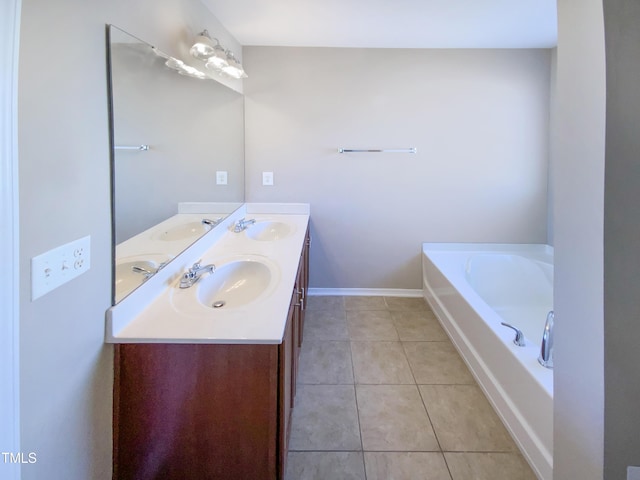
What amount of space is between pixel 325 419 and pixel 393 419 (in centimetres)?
35

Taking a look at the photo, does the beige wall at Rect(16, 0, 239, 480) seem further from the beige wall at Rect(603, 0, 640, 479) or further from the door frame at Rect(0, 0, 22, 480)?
the beige wall at Rect(603, 0, 640, 479)

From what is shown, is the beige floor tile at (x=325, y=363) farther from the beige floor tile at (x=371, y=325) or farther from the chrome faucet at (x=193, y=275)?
the chrome faucet at (x=193, y=275)

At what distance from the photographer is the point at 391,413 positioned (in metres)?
1.87

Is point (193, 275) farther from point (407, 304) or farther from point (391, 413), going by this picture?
point (407, 304)

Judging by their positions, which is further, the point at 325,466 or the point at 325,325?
the point at 325,325

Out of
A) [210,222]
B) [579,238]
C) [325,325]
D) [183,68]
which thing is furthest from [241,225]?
[579,238]

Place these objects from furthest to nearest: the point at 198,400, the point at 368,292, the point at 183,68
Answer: the point at 368,292 < the point at 183,68 < the point at 198,400

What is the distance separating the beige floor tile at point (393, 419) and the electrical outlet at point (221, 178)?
5.31ft

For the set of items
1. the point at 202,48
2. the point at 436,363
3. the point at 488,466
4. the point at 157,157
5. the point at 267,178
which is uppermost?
the point at 202,48

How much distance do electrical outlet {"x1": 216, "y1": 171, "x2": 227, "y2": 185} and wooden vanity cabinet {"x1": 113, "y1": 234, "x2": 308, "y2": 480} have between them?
4.98ft

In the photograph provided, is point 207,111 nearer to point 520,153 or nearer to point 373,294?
point 373,294

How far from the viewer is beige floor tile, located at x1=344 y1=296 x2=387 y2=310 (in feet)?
10.4

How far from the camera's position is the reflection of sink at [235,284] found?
1648 millimetres

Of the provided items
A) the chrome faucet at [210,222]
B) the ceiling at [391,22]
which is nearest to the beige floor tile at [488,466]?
the chrome faucet at [210,222]
